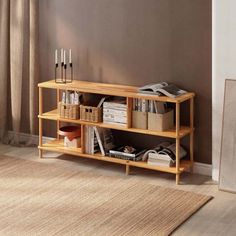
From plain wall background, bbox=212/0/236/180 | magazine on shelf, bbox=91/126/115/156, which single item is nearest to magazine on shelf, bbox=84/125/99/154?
magazine on shelf, bbox=91/126/115/156

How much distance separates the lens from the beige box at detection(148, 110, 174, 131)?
4547mm

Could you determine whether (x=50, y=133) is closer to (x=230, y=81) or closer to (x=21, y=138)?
(x=21, y=138)

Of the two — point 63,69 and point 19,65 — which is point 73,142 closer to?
point 63,69

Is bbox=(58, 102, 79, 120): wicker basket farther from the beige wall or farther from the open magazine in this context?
the open magazine

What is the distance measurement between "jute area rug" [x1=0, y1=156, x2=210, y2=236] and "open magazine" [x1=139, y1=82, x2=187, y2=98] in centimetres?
67

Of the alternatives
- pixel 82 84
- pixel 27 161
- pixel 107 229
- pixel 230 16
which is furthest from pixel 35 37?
pixel 107 229

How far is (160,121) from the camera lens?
14.9 ft

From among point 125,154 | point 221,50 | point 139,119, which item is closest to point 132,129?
point 139,119

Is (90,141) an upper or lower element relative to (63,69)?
lower

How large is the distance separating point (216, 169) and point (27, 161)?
154 cm

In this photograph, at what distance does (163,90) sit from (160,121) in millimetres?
237

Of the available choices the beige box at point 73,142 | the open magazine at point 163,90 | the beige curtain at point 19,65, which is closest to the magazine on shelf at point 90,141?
the beige box at point 73,142

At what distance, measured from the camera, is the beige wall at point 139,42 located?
15.1 feet

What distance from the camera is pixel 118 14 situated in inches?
192
